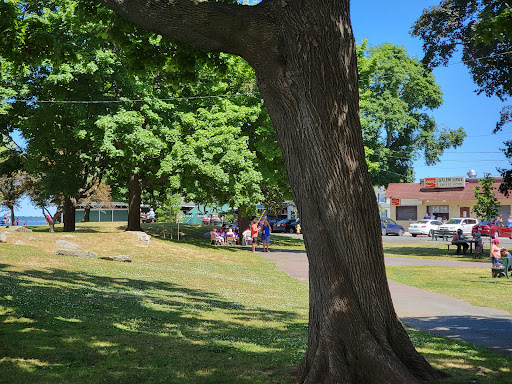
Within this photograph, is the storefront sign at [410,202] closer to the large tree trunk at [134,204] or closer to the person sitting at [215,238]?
the person sitting at [215,238]

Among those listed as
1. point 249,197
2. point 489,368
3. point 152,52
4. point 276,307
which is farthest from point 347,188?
point 249,197

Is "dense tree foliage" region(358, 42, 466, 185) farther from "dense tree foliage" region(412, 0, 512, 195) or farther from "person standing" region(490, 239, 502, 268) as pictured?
"person standing" region(490, 239, 502, 268)

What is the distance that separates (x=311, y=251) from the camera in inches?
215

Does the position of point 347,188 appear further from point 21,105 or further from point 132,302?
point 21,105

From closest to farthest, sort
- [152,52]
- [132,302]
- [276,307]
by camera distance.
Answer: [152,52]
[132,302]
[276,307]

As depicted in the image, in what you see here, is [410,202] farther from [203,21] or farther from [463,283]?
[203,21]

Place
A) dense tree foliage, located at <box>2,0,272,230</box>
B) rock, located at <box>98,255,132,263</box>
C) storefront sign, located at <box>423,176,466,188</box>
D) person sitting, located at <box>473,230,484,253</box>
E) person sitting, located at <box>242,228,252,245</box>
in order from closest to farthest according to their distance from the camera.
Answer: rock, located at <box>98,255,132,263</box> < dense tree foliage, located at <box>2,0,272,230</box> < person sitting, located at <box>473,230,484,253</box> < person sitting, located at <box>242,228,252,245</box> < storefront sign, located at <box>423,176,466,188</box>

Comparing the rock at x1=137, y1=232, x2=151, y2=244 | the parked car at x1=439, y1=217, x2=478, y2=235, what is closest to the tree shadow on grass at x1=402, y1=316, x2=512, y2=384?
the rock at x1=137, y1=232, x2=151, y2=244

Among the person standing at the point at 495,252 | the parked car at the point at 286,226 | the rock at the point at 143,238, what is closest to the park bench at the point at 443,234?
the parked car at the point at 286,226

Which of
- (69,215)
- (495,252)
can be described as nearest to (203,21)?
(495,252)

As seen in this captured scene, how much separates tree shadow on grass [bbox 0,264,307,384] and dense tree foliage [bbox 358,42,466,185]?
156 feet

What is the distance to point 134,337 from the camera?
7770mm

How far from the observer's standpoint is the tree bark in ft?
17.4

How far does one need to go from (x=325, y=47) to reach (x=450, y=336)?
6243 mm
